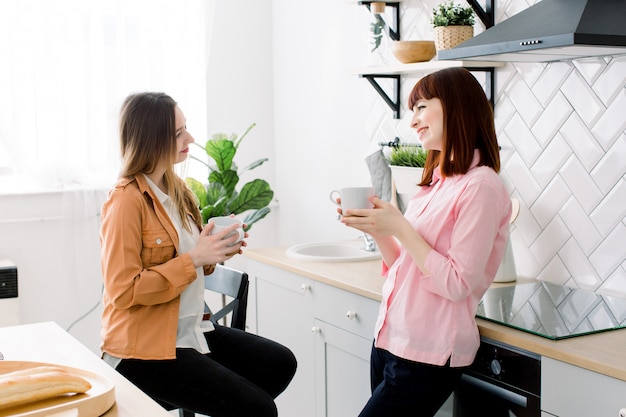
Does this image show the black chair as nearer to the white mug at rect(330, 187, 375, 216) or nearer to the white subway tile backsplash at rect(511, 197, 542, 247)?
the white mug at rect(330, 187, 375, 216)

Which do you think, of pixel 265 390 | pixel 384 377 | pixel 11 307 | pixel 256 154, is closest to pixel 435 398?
pixel 384 377

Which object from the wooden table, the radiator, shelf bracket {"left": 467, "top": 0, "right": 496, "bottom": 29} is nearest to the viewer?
the wooden table

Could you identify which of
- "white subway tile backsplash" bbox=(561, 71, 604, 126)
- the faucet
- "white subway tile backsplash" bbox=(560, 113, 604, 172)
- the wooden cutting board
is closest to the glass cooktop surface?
"white subway tile backsplash" bbox=(560, 113, 604, 172)

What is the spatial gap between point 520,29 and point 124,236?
1193mm

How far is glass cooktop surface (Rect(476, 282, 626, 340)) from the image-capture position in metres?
1.80

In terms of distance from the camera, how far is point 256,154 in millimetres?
3957

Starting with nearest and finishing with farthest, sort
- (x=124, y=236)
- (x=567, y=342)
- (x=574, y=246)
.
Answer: (x=567, y=342) → (x=124, y=236) → (x=574, y=246)

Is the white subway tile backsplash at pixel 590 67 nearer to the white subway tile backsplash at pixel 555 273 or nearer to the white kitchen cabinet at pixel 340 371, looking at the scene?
the white subway tile backsplash at pixel 555 273

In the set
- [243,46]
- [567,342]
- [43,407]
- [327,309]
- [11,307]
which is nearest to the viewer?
[43,407]

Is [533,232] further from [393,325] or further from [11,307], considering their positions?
[11,307]

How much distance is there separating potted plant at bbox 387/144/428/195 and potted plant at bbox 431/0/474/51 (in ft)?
1.38

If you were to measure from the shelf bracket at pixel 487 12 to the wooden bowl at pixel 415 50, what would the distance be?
19 centimetres

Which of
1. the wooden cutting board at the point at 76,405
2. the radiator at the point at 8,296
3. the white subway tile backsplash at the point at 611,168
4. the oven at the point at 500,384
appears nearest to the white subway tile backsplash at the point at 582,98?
the white subway tile backsplash at the point at 611,168

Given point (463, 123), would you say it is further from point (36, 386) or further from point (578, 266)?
point (36, 386)
